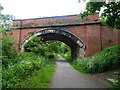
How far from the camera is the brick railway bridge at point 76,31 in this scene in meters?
11.7

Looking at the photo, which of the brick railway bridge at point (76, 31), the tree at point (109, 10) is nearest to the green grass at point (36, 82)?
the tree at point (109, 10)

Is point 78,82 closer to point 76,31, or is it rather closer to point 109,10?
point 109,10

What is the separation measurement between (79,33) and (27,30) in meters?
6.80

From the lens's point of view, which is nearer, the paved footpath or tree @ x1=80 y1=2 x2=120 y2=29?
the paved footpath

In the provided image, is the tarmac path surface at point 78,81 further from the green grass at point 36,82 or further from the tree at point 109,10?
the tree at point 109,10

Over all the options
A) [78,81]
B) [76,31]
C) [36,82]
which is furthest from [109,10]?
[76,31]

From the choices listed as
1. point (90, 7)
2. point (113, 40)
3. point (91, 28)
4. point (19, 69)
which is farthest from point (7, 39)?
point (113, 40)

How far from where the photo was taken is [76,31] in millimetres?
12609

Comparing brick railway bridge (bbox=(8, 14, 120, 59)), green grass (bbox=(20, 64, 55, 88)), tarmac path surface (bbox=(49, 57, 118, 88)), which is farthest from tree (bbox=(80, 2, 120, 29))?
brick railway bridge (bbox=(8, 14, 120, 59))

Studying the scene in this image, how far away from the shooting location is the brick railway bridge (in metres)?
11.7

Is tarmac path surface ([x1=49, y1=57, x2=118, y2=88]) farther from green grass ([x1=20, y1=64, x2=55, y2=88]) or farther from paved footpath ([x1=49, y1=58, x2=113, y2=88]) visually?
green grass ([x1=20, y1=64, x2=55, y2=88])

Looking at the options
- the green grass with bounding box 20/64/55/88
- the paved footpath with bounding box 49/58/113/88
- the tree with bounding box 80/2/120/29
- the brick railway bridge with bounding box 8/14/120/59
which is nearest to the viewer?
the green grass with bounding box 20/64/55/88

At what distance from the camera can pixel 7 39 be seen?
26.1 ft

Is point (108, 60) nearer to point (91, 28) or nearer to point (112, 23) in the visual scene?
point (112, 23)
